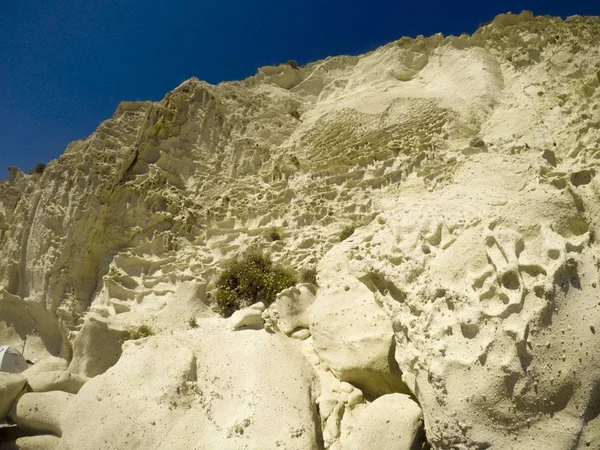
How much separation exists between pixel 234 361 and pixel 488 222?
3.34 m

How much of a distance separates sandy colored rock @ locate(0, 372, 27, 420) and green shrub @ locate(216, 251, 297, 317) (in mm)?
2997

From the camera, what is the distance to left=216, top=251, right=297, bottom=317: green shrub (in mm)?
7164

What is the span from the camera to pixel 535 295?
3.74 meters

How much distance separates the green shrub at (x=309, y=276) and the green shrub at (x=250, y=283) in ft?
0.52

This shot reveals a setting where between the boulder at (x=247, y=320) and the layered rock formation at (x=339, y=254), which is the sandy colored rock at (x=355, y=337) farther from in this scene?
the boulder at (x=247, y=320)

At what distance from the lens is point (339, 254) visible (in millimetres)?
6941

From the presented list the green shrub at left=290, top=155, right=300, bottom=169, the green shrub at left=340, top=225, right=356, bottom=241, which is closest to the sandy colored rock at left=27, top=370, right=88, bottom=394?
the green shrub at left=340, top=225, right=356, bottom=241

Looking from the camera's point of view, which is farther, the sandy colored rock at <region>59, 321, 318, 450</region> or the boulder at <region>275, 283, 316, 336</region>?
the boulder at <region>275, 283, 316, 336</region>

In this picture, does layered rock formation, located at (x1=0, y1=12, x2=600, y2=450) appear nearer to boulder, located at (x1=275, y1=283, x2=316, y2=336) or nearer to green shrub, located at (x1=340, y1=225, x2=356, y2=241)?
boulder, located at (x1=275, y1=283, x2=316, y2=336)

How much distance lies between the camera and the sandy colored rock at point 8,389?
5.51 meters

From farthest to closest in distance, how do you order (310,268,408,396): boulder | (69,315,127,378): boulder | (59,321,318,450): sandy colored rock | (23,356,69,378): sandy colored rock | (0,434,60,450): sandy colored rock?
(69,315,127,378): boulder, (23,356,69,378): sandy colored rock, (0,434,60,450): sandy colored rock, (310,268,408,396): boulder, (59,321,318,450): sandy colored rock

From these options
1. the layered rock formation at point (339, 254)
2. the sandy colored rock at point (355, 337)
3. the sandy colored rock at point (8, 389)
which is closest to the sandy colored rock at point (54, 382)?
the layered rock formation at point (339, 254)

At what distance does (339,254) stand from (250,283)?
1644 millimetres

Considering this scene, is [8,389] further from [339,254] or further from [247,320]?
[339,254]
